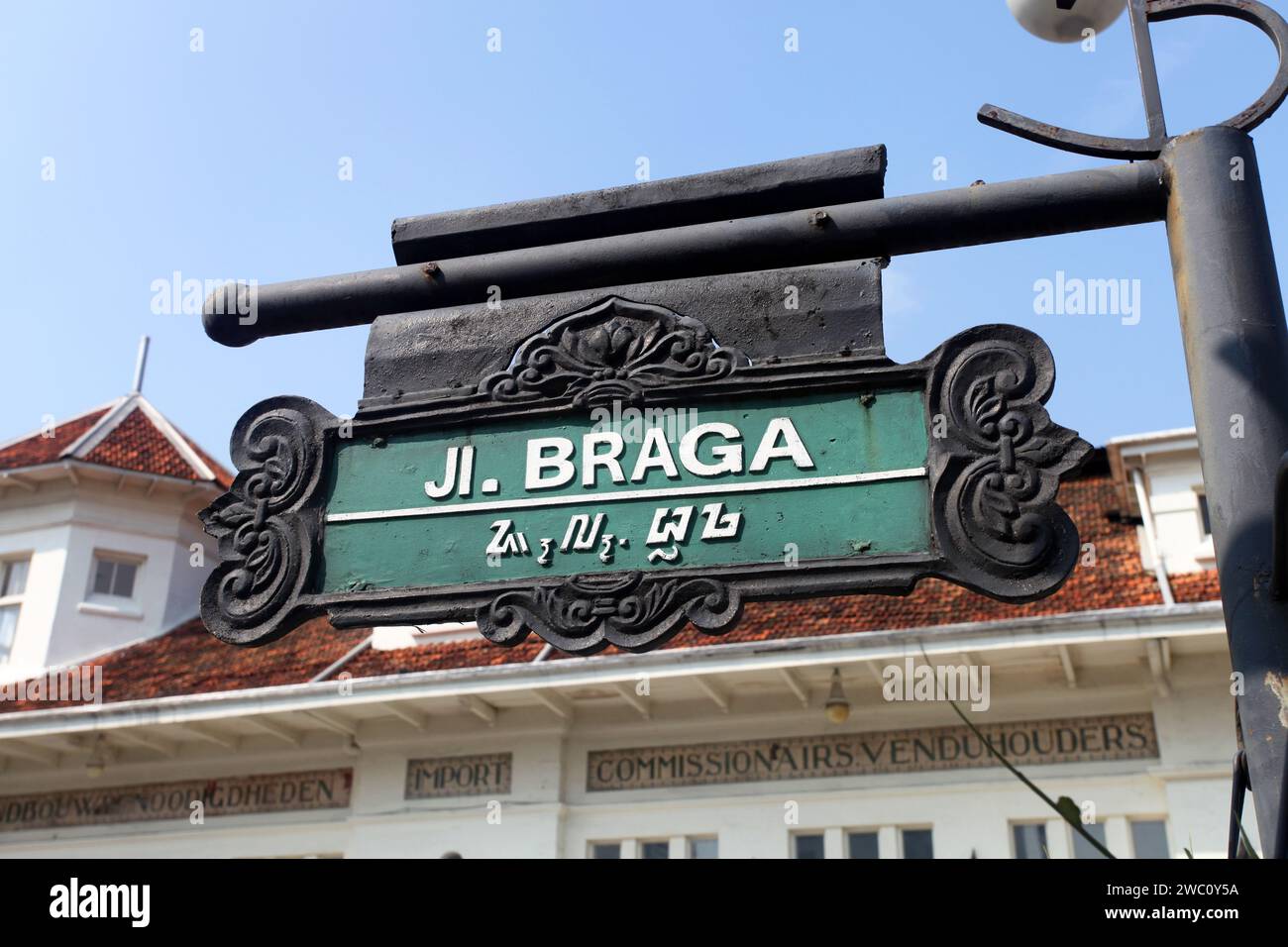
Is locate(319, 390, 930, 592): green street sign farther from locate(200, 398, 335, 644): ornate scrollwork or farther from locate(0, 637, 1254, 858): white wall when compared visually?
locate(0, 637, 1254, 858): white wall

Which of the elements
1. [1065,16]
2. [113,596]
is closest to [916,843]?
[1065,16]

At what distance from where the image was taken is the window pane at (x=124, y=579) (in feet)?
57.3

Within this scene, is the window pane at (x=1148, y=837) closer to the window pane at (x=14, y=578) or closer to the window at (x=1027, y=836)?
the window at (x=1027, y=836)

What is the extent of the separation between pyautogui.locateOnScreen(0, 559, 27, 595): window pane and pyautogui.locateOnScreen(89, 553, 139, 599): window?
0.88m

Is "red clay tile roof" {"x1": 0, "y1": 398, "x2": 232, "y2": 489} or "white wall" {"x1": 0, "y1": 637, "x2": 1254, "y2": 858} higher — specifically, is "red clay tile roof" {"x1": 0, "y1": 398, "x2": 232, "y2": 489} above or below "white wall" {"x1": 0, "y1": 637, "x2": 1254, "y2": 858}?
above

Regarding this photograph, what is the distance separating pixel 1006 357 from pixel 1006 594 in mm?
427

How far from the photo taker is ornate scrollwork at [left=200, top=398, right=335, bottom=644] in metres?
2.53

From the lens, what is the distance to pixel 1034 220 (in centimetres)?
250

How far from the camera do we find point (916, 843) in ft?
38.9

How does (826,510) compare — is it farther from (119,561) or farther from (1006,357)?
(119,561)

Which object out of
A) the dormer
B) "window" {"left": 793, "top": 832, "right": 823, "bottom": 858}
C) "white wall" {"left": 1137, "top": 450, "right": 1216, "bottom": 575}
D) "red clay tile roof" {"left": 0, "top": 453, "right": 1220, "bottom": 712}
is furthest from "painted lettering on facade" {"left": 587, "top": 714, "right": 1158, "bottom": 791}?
the dormer

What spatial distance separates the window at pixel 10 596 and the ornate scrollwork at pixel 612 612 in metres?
16.3

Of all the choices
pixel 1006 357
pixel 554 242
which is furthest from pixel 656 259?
pixel 1006 357
